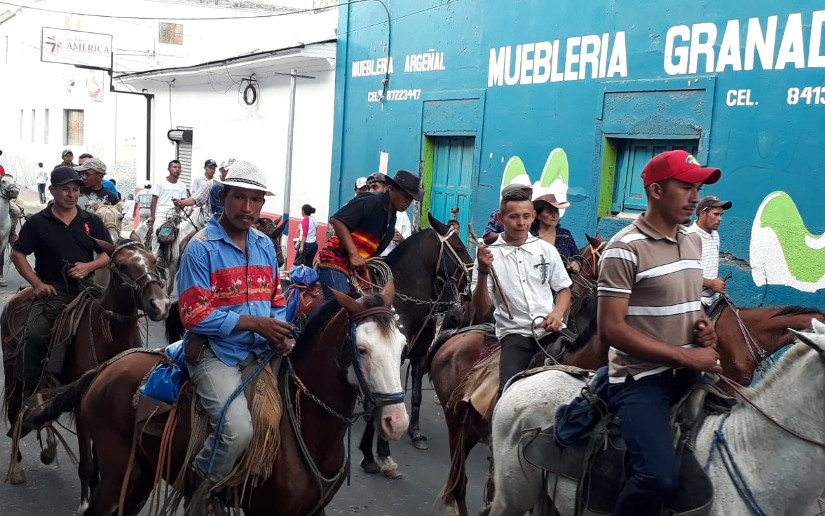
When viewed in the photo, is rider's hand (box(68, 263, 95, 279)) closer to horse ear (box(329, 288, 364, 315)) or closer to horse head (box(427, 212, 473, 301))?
horse head (box(427, 212, 473, 301))

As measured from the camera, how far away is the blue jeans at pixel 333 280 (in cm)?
655

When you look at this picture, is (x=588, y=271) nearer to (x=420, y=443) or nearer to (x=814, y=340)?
(x=420, y=443)

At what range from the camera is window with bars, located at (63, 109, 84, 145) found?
32.0 m

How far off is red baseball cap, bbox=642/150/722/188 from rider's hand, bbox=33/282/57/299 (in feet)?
14.8

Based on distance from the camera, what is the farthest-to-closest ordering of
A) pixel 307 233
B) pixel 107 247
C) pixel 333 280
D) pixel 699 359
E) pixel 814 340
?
pixel 307 233 → pixel 333 280 → pixel 107 247 → pixel 699 359 → pixel 814 340

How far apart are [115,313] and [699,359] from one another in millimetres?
4061

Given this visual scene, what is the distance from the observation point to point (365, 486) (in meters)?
6.00

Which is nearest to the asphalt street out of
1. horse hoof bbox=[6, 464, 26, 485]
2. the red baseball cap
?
horse hoof bbox=[6, 464, 26, 485]

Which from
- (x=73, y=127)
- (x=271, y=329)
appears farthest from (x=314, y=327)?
(x=73, y=127)

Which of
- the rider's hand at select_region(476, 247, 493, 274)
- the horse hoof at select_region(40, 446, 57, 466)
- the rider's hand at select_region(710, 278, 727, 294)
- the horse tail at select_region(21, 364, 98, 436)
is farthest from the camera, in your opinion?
the rider's hand at select_region(710, 278, 727, 294)

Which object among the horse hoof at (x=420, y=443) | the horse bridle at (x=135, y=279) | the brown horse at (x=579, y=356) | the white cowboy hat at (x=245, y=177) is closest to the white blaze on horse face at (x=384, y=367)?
the white cowboy hat at (x=245, y=177)

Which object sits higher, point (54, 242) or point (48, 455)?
point (54, 242)

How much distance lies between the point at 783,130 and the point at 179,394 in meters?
6.71

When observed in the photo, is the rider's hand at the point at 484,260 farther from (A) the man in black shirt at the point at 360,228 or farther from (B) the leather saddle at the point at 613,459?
(A) the man in black shirt at the point at 360,228
